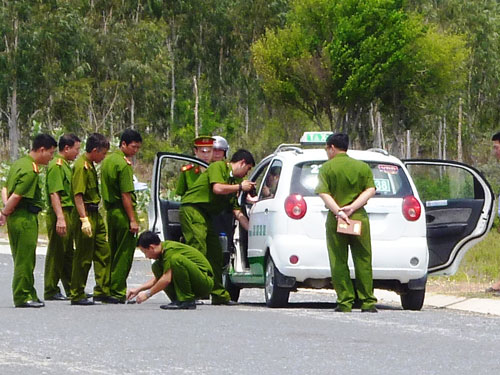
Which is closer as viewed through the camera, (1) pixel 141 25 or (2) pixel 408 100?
(1) pixel 141 25

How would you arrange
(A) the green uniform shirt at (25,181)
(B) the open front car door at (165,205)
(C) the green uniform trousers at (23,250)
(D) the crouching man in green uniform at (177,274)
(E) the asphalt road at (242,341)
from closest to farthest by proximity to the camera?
(E) the asphalt road at (242,341) < (D) the crouching man in green uniform at (177,274) < (A) the green uniform shirt at (25,181) < (C) the green uniform trousers at (23,250) < (B) the open front car door at (165,205)

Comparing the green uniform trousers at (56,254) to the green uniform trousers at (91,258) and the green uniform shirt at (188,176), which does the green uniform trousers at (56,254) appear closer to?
the green uniform trousers at (91,258)

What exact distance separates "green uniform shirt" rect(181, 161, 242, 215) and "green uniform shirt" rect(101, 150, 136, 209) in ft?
2.06

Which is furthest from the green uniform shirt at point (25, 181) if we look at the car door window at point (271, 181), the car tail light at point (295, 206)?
the car tail light at point (295, 206)

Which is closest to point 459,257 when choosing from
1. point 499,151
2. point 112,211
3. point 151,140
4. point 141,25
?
point 499,151

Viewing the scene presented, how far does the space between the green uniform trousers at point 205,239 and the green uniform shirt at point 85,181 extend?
92 cm

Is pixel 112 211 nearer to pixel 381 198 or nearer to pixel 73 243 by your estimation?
pixel 73 243

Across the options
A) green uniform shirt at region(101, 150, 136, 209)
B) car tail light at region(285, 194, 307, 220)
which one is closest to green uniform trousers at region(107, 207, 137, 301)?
green uniform shirt at region(101, 150, 136, 209)

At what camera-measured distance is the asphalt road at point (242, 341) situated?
31.8 ft

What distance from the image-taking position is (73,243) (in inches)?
645

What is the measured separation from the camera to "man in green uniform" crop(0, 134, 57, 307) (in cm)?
1463

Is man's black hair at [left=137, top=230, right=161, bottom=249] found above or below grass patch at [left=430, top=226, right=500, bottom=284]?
above

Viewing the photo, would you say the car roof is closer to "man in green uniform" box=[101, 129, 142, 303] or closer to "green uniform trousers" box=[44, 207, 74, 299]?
"man in green uniform" box=[101, 129, 142, 303]

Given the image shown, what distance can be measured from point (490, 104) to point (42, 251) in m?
63.3
